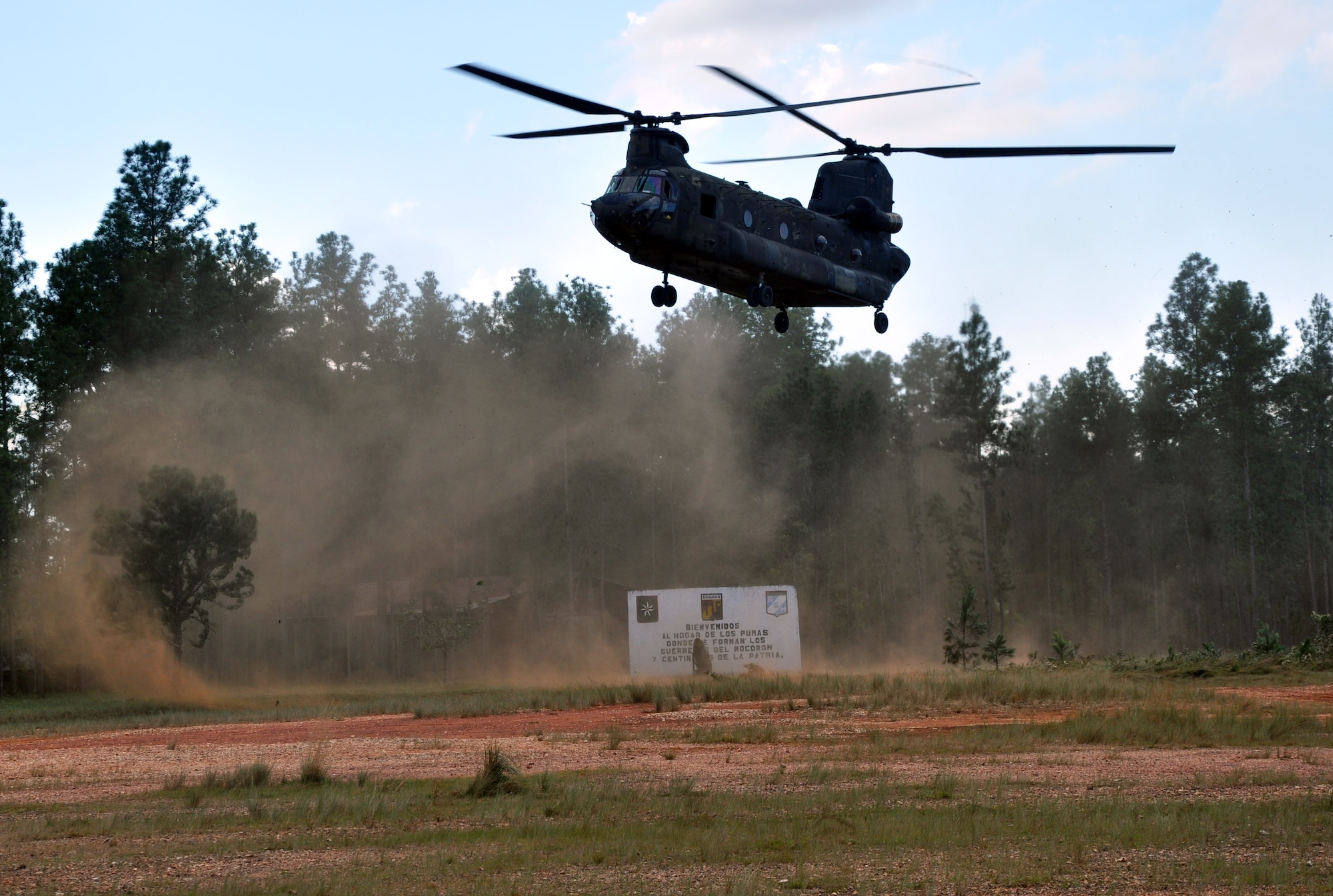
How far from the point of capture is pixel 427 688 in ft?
181

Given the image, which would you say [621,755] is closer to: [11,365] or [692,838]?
[692,838]

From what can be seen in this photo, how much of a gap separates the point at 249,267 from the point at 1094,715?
188 feet

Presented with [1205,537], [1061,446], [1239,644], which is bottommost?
[1239,644]

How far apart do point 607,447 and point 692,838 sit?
58813 millimetres

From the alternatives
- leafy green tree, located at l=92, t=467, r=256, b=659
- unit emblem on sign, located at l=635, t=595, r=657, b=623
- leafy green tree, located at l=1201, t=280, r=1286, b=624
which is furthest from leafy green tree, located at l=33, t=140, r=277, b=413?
leafy green tree, located at l=1201, t=280, r=1286, b=624

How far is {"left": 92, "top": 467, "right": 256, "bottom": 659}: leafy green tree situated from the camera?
45219mm

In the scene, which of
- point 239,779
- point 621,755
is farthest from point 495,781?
point 621,755

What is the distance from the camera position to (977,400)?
69312 millimetres

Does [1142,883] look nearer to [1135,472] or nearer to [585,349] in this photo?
[585,349]

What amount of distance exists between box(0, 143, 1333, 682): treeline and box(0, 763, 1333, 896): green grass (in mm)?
46165

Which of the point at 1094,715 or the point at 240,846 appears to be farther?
the point at 1094,715

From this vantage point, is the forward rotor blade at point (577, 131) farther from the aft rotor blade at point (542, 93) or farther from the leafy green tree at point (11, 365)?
the leafy green tree at point (11, 365)

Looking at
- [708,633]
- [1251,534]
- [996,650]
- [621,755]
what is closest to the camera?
[621,755]

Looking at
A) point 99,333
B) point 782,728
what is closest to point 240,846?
point 782,728
